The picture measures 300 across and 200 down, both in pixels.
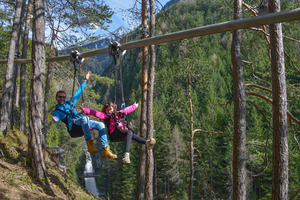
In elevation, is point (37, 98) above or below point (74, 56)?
below

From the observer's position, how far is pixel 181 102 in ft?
33.9

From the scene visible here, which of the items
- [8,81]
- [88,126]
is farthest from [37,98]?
[8,81]

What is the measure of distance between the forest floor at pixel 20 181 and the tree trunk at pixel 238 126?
171 inches

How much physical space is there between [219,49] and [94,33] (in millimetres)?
68846

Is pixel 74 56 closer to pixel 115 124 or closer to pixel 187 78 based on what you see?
pixel 115 124

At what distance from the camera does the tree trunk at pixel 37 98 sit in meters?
5.71

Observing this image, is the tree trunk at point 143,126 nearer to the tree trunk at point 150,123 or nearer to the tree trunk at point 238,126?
the tree trunk at point 150,123

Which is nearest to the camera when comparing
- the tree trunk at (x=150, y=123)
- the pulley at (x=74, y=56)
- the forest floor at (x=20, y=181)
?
the pulley at (x=74, y=56)

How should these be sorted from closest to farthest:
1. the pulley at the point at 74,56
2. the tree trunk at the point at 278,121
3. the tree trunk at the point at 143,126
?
the pulley at the point at 74,56 < the tree trunk at the point at 278,121 < the tree trunk at the point at 143,126

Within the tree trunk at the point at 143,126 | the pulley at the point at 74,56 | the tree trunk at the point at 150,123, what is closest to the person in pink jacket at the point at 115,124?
the pulley at the point at 74,56

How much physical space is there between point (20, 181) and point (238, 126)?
524 cm

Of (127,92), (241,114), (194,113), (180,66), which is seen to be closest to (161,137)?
(194,113)

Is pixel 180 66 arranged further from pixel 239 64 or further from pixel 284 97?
pixel 284 97

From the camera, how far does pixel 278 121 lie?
4598mm
